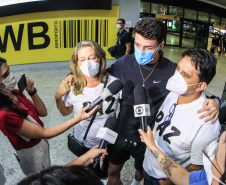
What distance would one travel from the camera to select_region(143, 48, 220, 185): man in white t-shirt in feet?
4.07

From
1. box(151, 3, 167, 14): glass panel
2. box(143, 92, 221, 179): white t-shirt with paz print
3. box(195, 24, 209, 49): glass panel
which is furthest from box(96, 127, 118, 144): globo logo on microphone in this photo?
box(195, 24, 209, 49): glass panel

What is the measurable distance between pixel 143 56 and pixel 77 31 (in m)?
5.41

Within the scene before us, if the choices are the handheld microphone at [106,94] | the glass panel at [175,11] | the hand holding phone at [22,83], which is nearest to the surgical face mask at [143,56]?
the handheld microphone at [106,94]

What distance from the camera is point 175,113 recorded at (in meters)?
1.40

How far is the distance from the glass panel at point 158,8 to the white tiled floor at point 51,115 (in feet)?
21.8

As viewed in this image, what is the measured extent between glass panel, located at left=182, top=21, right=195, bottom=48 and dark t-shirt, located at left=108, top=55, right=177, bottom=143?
13309 mm

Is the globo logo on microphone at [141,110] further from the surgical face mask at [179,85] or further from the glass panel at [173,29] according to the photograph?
the glass panel at [173,29]

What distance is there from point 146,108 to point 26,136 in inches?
32.9

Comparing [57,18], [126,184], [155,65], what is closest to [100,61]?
[155,65]

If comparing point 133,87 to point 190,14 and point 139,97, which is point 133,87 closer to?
point 139,97

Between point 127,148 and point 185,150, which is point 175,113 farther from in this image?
point 127,148

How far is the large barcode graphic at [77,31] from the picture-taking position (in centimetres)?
654

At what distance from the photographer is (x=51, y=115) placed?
3707 millimetres

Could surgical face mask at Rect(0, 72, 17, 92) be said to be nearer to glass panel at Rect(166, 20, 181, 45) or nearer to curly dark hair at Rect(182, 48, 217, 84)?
curly dark hair at Rect(182, 48, 217, 84)
